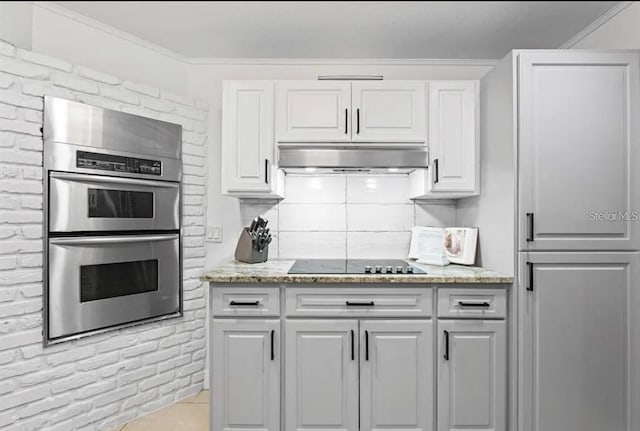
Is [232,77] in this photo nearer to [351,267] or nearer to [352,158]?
[352,158]

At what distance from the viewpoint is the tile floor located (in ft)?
7.80

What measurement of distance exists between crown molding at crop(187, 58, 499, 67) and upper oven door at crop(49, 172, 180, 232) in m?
0.99

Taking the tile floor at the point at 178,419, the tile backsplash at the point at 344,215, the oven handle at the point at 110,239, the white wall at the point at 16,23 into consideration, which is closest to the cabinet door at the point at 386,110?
the tile backsplash at the point at 344,215

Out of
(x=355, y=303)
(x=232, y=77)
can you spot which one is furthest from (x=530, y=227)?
(x=232, y=77)

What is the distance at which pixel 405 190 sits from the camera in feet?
9.52

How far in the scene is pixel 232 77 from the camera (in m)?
2.91

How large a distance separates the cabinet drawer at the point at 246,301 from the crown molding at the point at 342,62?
1691 millimetres

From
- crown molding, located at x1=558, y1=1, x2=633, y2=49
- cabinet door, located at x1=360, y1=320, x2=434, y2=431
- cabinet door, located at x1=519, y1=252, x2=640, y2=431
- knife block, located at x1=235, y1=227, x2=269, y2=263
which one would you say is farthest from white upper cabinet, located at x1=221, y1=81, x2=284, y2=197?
crown molding, located at x1=558, y1=1, x2=633, y2=49

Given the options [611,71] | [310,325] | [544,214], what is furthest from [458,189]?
[310,325]

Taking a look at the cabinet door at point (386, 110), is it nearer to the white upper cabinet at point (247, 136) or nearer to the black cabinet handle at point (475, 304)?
the white upper cabinet at point (247, 136)

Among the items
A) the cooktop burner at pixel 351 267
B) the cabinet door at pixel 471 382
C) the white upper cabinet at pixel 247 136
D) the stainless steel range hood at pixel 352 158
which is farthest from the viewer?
the white upper cabinet at pixel 247 136

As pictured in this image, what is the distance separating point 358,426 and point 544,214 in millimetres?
1459

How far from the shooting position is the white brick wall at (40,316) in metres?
1.96

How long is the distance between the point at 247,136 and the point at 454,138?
127cm
